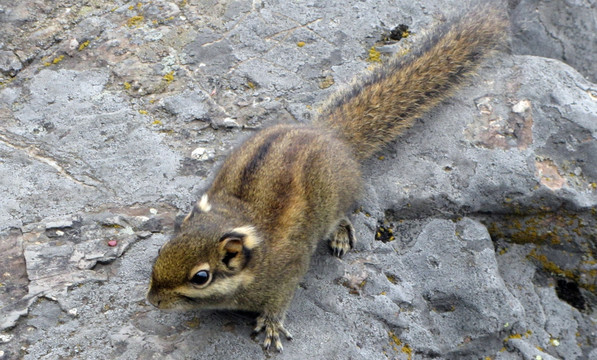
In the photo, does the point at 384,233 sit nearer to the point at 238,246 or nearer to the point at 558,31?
the point at 238,246

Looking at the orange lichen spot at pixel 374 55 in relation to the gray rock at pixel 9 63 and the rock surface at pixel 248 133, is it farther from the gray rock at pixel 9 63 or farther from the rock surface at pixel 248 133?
the gray rock at pixel 9 63

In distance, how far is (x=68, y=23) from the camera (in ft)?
17.9

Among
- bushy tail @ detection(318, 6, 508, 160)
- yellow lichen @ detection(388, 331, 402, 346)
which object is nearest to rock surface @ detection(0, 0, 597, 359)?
yellow lichen @ detection(388, 331, 402, 346)

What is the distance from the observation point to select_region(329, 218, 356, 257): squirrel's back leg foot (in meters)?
4.17

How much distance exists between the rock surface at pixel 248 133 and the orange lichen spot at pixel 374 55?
A: 0.03m

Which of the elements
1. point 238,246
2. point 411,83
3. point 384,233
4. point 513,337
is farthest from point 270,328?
point 411,83

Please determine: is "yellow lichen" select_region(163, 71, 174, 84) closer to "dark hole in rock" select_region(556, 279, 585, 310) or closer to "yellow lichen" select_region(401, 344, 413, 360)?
"yellow lichen" select_region(401, 344, 413, 360)

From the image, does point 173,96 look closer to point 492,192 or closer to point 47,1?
point 47,1

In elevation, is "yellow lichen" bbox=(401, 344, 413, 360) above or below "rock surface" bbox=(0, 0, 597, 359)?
below

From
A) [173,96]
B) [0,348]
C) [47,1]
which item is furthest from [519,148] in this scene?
[47,1]

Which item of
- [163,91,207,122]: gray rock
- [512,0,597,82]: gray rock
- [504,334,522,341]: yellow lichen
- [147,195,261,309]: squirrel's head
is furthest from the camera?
[512,0,597,82]: gray rock

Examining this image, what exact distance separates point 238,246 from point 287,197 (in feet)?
1.72

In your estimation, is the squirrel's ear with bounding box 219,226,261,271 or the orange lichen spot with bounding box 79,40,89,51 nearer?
the squirrel's ear with bounding box 219,226,261,271

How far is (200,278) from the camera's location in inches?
133
